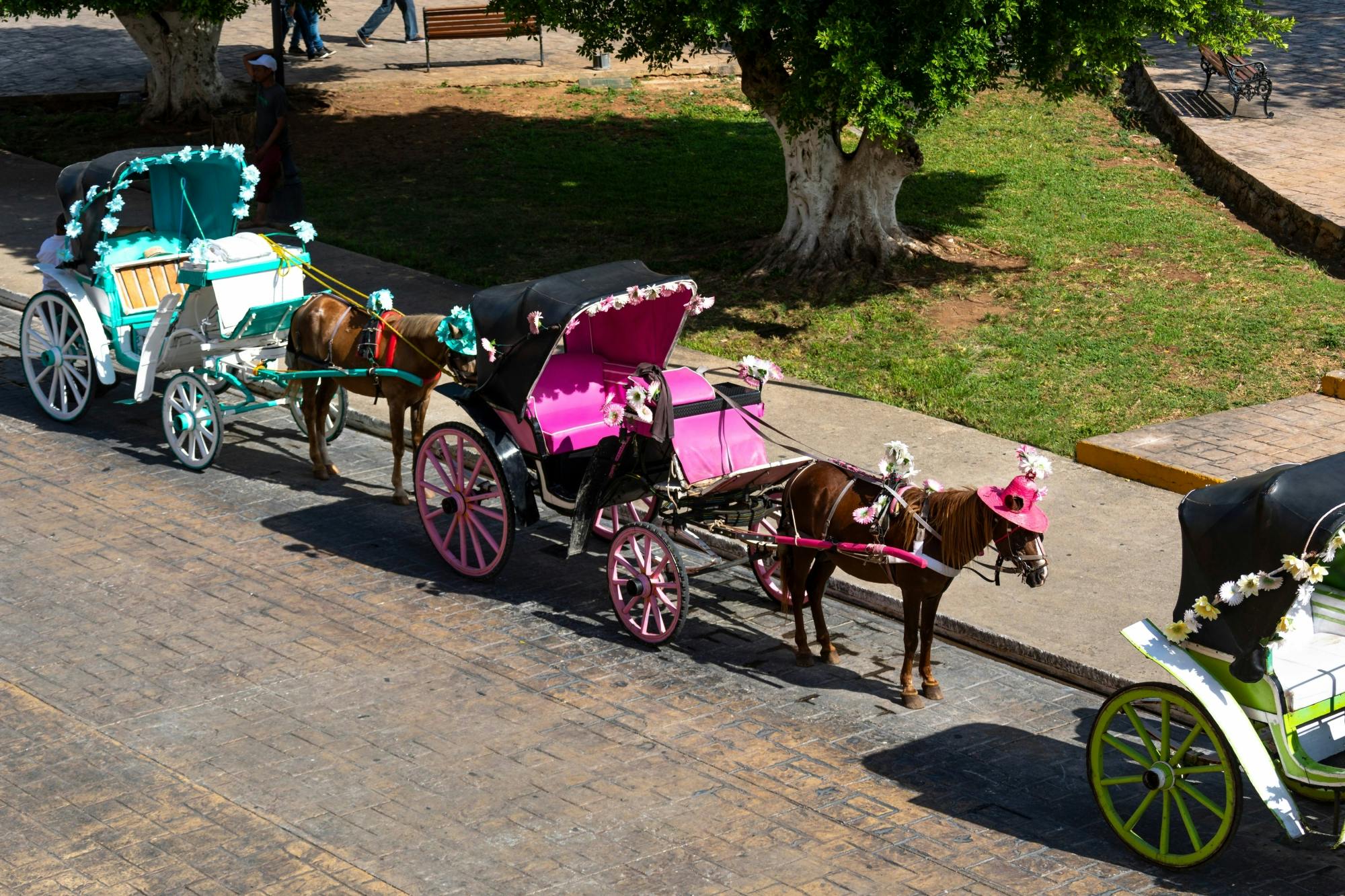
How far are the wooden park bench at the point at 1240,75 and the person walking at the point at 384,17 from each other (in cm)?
1315

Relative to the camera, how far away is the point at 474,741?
8.11 m

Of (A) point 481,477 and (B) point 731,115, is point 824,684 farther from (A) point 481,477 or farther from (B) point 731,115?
(B) point 731,115

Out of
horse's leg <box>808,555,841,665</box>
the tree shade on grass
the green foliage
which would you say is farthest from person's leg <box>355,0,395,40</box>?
horse's leg <box>808,555,841,665</box>

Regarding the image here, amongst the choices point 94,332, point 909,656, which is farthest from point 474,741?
point 94,332

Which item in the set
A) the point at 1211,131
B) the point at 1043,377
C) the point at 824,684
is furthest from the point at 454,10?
the point at 824,684

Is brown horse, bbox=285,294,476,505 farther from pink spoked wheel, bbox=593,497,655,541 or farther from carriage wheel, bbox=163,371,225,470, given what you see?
pink spoked wheel, bbox=593,497,655,541

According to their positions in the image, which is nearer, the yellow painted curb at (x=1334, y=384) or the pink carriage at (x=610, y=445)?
the pink carriage at (x=610, y=445)

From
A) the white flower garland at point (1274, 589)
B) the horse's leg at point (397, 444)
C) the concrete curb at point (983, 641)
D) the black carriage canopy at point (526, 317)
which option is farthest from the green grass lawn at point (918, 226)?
the white flower garland at point (1274, 589)

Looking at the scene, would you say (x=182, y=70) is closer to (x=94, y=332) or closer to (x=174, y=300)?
(x=94, y=332)

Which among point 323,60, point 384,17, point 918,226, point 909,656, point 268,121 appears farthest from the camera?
point 384,17

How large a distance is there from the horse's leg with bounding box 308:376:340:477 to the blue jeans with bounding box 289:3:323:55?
15.1 m

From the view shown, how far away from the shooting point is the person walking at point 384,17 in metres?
27.1

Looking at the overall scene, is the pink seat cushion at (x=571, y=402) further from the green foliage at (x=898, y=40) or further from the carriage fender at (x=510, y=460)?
the green foliage at (x=898, y=40)

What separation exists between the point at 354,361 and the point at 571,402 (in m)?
1.93
